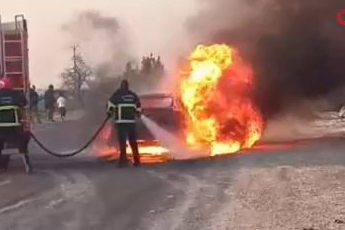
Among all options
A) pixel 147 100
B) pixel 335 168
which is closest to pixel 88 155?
pixel 147 100

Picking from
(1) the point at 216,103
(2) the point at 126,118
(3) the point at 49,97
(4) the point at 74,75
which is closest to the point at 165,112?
(1) the point at 216,103

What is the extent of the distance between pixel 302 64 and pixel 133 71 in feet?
41.6

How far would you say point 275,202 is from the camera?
10984 mm

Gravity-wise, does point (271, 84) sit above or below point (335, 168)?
above

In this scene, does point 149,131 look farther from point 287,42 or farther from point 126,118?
point 287,42

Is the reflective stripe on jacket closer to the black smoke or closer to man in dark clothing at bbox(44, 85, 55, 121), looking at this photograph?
the black smoke

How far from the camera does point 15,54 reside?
1684 cm

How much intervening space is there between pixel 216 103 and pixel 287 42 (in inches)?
164

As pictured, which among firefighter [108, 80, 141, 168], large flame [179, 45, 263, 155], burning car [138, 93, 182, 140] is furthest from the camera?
large flame [179, 45, 263, 155]

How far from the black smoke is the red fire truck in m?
7.16

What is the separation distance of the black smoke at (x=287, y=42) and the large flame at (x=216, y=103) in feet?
5.42

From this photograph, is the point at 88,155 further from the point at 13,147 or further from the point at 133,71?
the point at 133,71

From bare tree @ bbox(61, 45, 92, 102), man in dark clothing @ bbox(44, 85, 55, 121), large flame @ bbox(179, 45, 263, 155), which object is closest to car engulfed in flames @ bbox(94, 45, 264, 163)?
large flame @ bbox(179, 45, 263, 155)

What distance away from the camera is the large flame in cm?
2003
